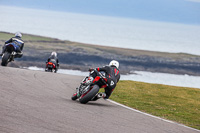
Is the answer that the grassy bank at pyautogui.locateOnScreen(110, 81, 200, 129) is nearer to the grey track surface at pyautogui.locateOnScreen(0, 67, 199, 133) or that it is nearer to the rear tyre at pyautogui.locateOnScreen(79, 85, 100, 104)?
the grey track surface at pyautogui.locateOnScreen(0, 67, 199, 133)

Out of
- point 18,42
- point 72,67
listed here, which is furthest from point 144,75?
point 18,42

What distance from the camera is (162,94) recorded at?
2141 centimetres

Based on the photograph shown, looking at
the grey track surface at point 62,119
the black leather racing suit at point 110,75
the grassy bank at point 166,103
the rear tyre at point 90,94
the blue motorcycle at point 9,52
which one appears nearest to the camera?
the grey track surface at point 62,119

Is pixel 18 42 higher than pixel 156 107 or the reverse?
higher

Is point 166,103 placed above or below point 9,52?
below

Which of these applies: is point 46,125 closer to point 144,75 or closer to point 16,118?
point 16,118

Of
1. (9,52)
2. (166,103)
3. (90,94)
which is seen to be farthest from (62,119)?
(9,52)

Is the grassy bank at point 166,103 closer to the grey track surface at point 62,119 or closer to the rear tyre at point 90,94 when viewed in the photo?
the grey track surface at point 62,119

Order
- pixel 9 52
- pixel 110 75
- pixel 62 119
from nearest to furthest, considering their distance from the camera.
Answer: pixel 62 119 → pixel 110 75 → pixel 9 52

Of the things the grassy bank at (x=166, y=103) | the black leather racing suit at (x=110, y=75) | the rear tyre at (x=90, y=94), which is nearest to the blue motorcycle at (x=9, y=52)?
the grassy bank at (x=166, y=103)

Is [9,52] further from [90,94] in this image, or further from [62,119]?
[62,119]

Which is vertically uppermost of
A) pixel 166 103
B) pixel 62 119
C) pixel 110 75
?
pixel 110 75

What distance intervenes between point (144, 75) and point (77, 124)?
223 ft

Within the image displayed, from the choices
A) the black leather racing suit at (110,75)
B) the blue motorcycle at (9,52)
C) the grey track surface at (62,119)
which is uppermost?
the blue motorcycle at (9,52)
